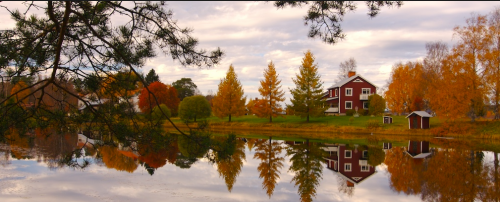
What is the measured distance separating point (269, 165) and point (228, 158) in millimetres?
10488

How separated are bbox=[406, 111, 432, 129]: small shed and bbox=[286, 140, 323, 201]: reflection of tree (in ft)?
49.9

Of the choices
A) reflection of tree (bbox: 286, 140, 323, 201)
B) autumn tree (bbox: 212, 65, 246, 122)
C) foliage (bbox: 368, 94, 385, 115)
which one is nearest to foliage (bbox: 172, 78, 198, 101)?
autumn tree (bbox: 212, 65, 246, 122)

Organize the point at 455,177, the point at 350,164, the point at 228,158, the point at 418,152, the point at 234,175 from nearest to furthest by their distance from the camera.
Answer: the point at 228,158 → the point at 234,175 → the point at 455,177 → the point at 350,164 → the point at 418,152

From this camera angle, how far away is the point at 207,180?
13492 mm

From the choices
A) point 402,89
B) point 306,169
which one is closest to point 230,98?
point 402,89

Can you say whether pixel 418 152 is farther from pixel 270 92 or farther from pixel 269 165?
pixel 270 92

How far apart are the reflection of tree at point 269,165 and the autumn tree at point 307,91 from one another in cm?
1920

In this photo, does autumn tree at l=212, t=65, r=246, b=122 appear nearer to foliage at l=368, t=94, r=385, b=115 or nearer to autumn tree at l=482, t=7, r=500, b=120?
foliage at l=368, t=94, r=385, b=115

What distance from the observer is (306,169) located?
16.2 m

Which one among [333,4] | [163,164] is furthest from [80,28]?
[163,164]

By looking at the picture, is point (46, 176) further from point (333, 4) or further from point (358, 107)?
point (358, 107)

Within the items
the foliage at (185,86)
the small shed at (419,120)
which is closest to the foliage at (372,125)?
the small shed at (419,120)

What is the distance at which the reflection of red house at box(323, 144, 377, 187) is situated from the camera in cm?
1522

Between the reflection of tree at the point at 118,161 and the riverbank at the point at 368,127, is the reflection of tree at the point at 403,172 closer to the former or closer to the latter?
the reflection of tree at the point at 118,161
